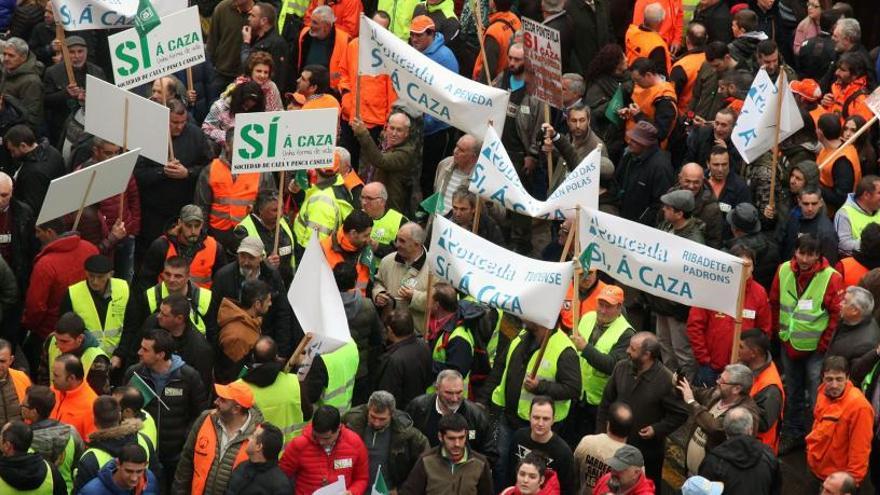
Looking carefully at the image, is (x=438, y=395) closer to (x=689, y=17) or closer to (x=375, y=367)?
(x=375, y=367)

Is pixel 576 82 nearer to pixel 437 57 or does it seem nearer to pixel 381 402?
pixel 437 57

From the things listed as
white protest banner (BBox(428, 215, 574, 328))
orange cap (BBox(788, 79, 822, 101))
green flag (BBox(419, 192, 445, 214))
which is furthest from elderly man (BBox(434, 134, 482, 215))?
orange cap (BBox(788, 79, 822, 101))

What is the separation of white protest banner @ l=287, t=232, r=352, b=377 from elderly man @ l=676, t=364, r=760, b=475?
2499 mm

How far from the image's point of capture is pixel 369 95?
1953 centimetres

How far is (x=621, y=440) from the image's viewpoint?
14016 mm

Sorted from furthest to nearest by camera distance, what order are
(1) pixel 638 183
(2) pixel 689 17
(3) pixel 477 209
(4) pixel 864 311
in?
→ 1. (2) pixel 689 17
2. (1) pixel 638 183
3. (3) pixel 477 209
4. (4) pixel 864 311

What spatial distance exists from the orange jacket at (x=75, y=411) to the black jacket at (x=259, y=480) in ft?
4.40

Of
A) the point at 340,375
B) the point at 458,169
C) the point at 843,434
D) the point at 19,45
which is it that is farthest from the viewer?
the point at 19,45

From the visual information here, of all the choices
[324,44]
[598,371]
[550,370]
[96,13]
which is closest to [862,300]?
[598,371]

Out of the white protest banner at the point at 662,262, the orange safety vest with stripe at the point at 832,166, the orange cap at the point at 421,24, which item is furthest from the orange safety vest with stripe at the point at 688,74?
the white protest banner at the point at 662,262

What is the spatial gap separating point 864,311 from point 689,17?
688 centimetres

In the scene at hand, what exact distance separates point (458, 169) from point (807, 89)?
11.4 feet

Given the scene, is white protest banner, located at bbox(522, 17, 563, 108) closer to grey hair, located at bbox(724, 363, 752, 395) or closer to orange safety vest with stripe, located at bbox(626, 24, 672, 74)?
orange safety vest with stripe, located at bbox(626, 24, 672, 74)

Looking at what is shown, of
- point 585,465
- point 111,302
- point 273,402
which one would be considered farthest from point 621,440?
point 111,302
